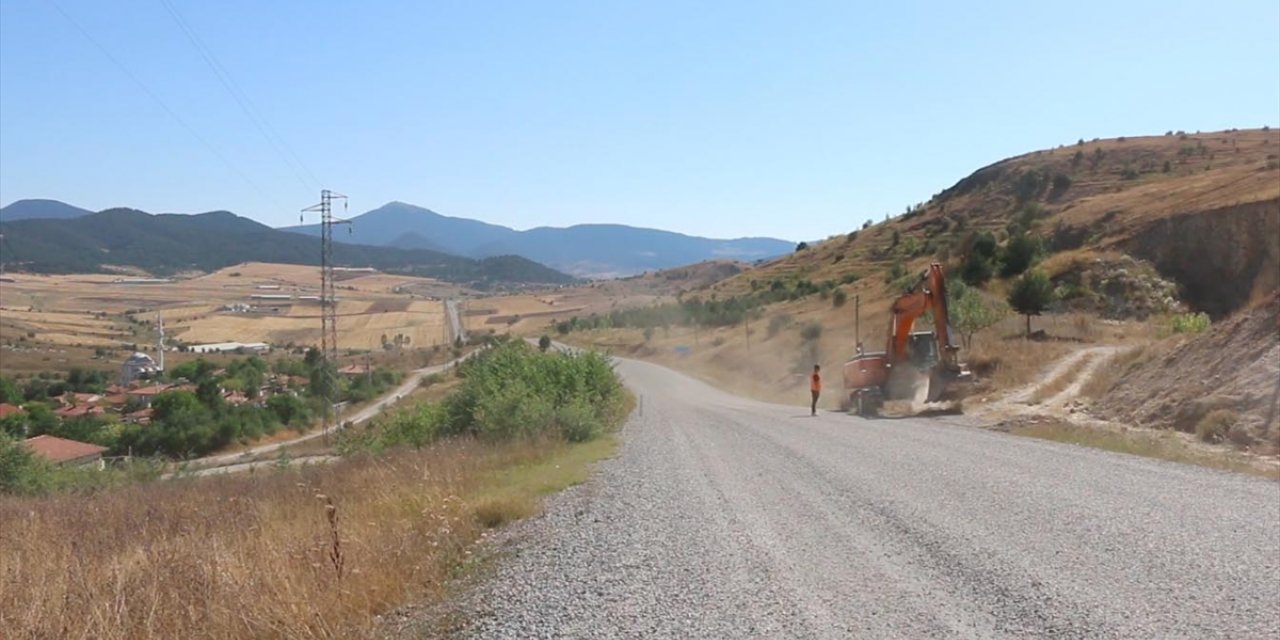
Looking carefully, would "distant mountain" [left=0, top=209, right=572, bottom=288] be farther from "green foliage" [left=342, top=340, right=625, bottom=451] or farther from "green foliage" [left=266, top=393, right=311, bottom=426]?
"green foliage" [left=342, top=340, right=625, bottom=451]

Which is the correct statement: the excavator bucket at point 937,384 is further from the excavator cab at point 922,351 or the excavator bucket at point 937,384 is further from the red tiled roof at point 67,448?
the red tiled roof at point 67,448

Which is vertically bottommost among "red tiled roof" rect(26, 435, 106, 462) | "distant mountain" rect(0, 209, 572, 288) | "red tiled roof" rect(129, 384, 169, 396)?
"red tiled roof" rect(26, 435, 106, 462)

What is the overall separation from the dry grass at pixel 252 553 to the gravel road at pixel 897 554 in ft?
2.44

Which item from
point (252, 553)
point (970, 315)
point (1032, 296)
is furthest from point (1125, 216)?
point (252, 553)

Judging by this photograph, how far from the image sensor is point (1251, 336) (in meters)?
21.2

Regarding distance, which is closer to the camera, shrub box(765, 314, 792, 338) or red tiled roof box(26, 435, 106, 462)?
red tiled roof box(26, 435, 106, 462)

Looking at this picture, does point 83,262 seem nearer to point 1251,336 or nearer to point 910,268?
point 910,268

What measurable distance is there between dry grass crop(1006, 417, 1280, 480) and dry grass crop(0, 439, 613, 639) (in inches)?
397

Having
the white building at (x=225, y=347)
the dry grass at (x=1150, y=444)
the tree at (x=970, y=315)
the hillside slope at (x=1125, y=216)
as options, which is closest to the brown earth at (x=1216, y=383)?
the dry grass at (x=1150, y=444)

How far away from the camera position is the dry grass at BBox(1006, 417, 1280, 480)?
15945 mm

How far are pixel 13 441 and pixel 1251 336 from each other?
30.8m

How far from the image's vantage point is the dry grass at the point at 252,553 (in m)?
6.40

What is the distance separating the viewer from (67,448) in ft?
151

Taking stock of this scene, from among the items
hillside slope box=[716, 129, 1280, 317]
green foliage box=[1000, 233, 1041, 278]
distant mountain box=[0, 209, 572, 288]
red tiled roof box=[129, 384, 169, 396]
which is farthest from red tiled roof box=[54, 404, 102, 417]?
hillside slope box=[716, 129, 1280, 317]
